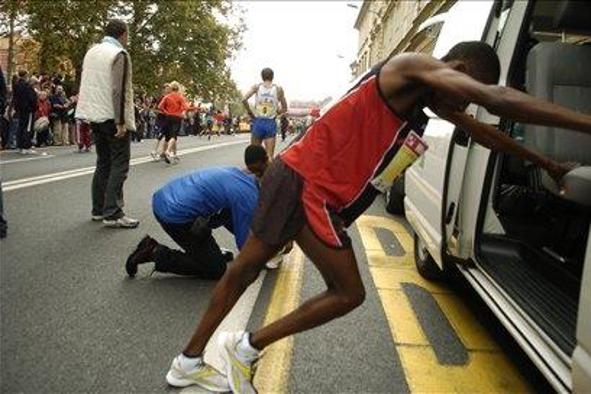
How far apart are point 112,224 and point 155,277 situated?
179 cm

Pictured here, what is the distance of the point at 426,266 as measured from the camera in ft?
15.9

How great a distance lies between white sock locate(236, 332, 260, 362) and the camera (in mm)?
2844

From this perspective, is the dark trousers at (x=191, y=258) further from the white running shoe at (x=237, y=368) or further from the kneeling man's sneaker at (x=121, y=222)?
the kneeling man's sneaker at (x=121, y=222)

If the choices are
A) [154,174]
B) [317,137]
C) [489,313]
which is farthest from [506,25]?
[154,174]

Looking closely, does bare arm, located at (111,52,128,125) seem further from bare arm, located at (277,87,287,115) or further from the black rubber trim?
bare arm, located at (277,87,287,115)

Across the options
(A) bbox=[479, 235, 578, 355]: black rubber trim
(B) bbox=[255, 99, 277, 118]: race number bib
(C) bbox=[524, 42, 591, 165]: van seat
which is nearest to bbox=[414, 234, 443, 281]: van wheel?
(A) bbox=[479, 235, 578, 355]: black rubber trim

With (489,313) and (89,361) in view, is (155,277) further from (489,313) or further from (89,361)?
(489,313)

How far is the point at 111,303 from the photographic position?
3.99 meters

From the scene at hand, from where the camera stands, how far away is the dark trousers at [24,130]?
13711mm

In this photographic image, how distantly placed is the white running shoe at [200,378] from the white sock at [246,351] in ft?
0.54

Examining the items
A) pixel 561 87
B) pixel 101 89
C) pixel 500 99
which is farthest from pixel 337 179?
pixel 101 89

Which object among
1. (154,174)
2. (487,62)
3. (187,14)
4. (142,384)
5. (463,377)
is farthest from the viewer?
(187,14)

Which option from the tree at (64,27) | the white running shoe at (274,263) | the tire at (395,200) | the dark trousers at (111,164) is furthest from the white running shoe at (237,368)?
the tree at (64,27)

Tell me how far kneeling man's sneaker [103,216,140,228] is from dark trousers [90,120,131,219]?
0.04 m
